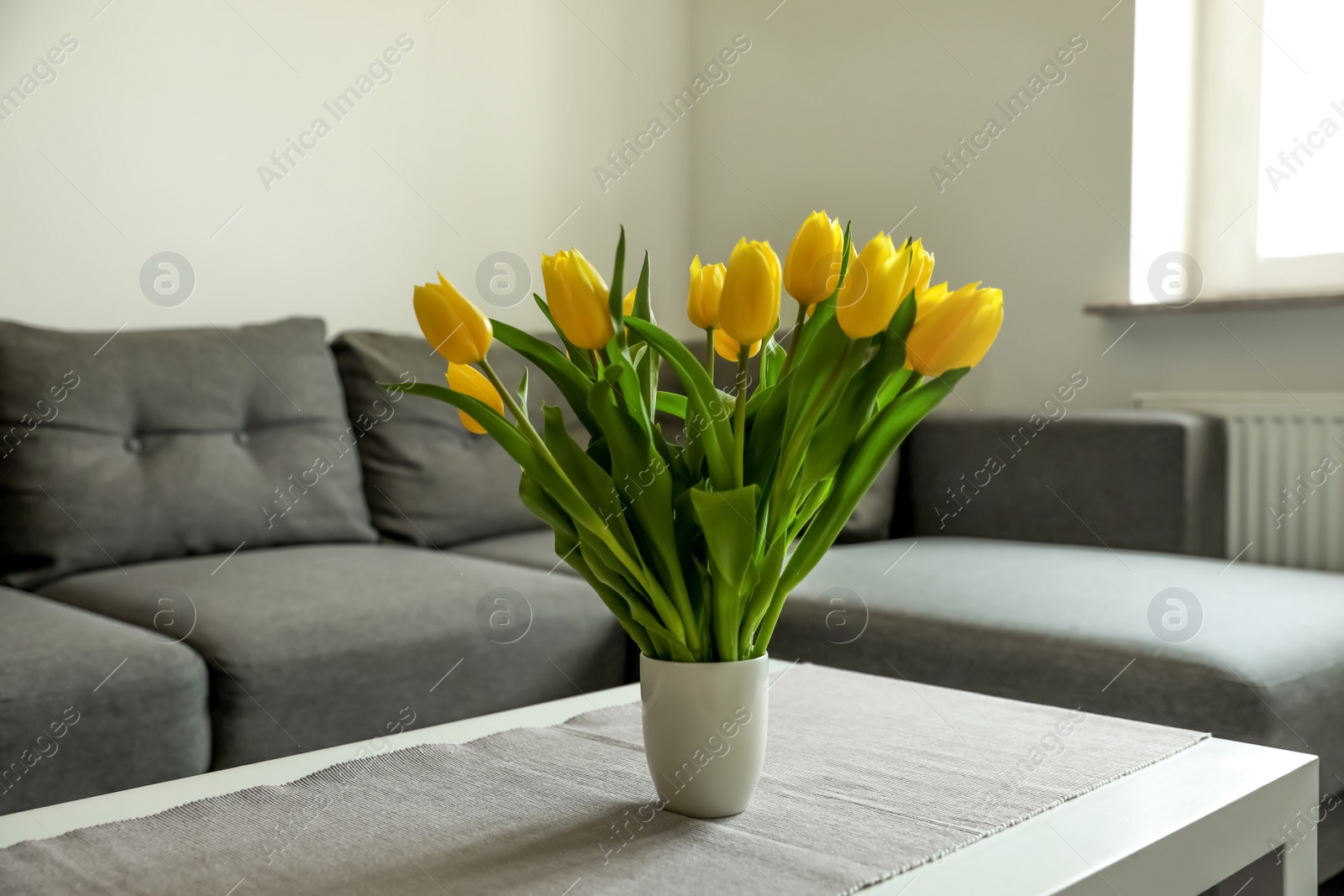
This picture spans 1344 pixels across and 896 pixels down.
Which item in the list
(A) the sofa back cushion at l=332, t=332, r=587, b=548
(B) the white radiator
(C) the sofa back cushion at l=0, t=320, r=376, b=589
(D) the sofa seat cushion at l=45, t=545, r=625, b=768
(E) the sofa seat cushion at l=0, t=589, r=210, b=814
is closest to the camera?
(E) the sofa seat cushion at l=0, t=589, r=210, b=814

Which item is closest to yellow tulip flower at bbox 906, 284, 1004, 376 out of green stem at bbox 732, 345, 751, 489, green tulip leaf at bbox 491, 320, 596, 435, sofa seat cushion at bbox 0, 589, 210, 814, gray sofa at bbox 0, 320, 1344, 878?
green stem at bbox 732, 345, 751, 489

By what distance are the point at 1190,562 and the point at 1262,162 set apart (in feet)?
3.51

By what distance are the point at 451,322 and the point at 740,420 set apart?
0.20 meters

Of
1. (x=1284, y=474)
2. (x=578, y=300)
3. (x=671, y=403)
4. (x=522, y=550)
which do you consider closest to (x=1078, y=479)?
(x=1284, y=474)

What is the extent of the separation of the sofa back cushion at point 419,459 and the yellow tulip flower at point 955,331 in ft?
5.67

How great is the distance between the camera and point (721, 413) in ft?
2.59

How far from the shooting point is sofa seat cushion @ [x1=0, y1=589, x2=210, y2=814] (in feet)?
4.39

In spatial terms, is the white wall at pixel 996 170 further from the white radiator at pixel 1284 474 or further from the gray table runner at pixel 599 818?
the gray table runner at pixel 599 818

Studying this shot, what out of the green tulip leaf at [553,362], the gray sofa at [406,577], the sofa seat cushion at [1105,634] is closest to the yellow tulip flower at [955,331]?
the green tulip leaf at [553,362]

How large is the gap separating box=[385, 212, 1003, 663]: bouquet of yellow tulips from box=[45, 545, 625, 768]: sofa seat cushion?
868 mm

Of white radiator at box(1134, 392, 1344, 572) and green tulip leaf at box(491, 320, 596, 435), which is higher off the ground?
green tulip leaf at box(491, 320, 596, 435)

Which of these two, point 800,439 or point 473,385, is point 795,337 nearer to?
point 800,439

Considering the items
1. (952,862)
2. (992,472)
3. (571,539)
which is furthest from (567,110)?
(952,862)

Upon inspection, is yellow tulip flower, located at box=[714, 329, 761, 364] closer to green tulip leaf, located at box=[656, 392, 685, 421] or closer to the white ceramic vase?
green tulip leaf, located at box=[656, 392, 685, 421]
